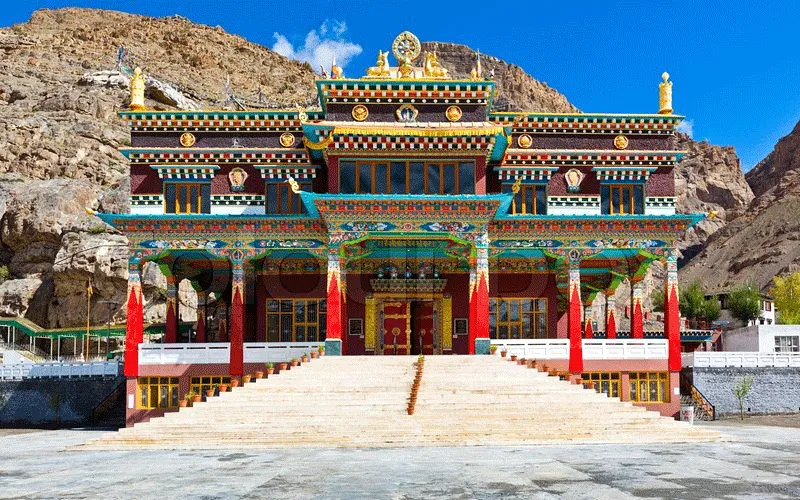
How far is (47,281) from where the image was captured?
73.0 meters

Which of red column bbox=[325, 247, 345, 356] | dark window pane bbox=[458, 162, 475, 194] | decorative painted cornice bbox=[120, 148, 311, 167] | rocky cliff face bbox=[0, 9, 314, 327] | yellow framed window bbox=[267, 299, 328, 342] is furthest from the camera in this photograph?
rocky cliff face bbox=[0, 9, 314, 327]

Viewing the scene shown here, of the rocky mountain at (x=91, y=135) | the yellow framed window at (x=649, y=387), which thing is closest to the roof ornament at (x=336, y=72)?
the yellow framed window at (x=649, y=387)

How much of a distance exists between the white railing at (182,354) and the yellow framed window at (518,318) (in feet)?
45.4

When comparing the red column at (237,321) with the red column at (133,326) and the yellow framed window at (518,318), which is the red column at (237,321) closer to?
the red column at (133,326)

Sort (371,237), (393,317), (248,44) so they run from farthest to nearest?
(248,44) → (393,317) → (371,237)

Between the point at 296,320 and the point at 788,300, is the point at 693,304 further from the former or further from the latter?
the point at 296,320

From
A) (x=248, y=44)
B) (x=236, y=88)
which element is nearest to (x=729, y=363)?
(x=236, y=88)

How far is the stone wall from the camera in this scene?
42.1m

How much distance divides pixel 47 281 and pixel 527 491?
6780cm

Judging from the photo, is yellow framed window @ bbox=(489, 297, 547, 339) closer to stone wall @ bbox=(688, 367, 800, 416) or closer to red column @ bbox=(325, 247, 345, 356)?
stone wall @ bbox=(688, 367, 800, 416)

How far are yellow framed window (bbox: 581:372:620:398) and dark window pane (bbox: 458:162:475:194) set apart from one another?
33.5 feet

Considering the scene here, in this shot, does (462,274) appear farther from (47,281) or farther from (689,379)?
(47,281)

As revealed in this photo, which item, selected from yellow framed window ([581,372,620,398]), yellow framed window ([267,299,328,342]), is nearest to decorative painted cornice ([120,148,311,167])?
yellow framed window ([267,299,328,342])

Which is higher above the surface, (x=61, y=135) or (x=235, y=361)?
(x=61, y=135)
